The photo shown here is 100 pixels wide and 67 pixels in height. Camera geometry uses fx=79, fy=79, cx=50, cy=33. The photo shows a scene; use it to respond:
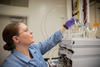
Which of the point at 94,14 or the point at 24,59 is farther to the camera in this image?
the point at 94,14

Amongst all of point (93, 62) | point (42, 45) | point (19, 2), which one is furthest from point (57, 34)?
point (19, 2)

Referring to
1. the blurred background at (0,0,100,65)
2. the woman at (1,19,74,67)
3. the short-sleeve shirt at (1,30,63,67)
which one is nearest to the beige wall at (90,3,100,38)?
the blurred background at (0,0,100,65)

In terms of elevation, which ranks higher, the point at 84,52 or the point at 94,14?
the point at 94,14

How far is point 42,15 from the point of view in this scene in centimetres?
230

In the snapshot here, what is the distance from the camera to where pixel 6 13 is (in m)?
2.13

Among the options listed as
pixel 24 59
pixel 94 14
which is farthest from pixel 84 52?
pixel 94 14

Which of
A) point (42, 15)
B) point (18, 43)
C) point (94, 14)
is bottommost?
point (18, 43)

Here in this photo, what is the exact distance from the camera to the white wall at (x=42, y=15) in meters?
2.21

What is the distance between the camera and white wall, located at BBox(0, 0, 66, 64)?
2.21m

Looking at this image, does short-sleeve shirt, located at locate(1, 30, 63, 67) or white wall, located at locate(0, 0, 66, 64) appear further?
white wall, located at locate(0, 0, 66, 64)

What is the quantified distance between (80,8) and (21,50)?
4.35 ft

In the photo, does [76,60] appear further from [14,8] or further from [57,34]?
[14,8]

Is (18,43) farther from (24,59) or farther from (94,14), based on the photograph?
(94,14)

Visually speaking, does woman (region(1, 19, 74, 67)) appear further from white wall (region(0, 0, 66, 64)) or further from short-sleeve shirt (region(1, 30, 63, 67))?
white wall (region(0, 0, 66, 64))
